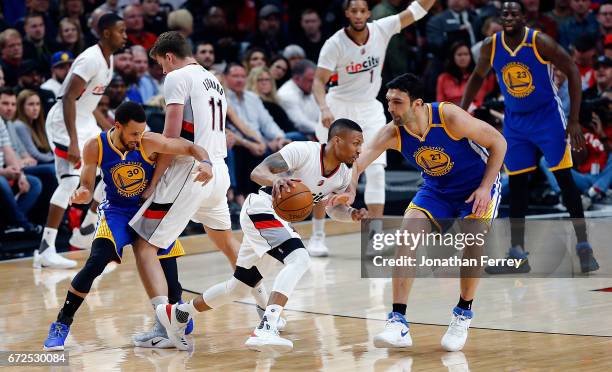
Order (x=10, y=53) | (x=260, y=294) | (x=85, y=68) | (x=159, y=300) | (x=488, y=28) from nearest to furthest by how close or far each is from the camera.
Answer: (x=159, y=300)
(x=260, y=294)
(x=85, y=68)
(x=10, y=53)
(x=488, y=28)

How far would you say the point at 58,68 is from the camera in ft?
37.3

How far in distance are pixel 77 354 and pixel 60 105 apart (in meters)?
3.69

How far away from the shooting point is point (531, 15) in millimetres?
14109

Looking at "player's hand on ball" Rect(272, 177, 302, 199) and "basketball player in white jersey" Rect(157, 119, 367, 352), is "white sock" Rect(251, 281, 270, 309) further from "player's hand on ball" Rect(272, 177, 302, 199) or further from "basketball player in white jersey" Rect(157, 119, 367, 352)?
"player's hand on ball" Rect(272, 177, 302, 199)

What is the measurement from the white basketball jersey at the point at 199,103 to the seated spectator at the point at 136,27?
22.0 feet

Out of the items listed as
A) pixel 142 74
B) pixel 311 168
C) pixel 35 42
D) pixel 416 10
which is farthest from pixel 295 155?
pixel 35 42

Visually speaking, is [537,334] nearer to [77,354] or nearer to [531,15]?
[77,354]

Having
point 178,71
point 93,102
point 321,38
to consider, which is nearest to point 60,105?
point 93,102

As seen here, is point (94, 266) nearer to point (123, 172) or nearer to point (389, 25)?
point (123, 172)

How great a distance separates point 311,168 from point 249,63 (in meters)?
6.79

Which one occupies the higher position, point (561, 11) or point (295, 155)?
point (295, 155)

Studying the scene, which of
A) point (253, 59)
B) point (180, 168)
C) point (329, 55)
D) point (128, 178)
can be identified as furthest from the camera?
point (253, 59)

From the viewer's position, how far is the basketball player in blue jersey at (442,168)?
19.8 ft

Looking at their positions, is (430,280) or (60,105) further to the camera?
(60,105)
